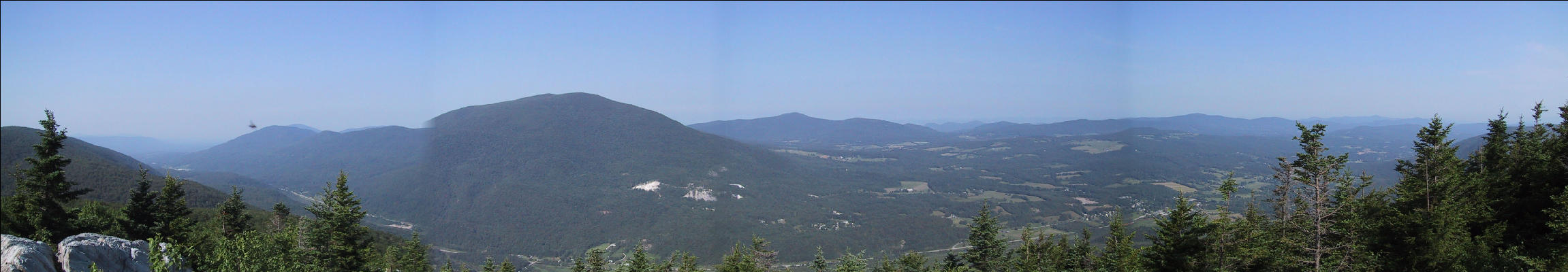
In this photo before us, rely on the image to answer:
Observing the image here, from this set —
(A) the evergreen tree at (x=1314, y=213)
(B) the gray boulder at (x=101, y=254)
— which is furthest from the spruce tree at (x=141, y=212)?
(A) the evergreen tree at (x=1314, y=213)

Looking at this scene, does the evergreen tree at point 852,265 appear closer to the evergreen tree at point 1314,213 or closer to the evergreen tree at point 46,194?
the evergreen tree at point 1314,213

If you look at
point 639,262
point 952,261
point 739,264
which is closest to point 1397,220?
point 952,261

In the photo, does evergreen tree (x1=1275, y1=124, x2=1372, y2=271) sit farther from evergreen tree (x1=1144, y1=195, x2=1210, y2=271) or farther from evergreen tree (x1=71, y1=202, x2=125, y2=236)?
evergreen tree (x1=71, y1=202, x2=125, y2=236)

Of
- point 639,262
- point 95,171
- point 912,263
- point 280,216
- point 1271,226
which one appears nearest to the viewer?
point 1271,226

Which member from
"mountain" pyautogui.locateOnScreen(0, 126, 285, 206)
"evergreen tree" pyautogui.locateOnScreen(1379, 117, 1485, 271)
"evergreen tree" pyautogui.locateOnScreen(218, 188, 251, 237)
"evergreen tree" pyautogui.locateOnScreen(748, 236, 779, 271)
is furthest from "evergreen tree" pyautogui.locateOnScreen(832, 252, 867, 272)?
"mountain" pyautogui.locateOnScreen(0, 126, 285, 206)

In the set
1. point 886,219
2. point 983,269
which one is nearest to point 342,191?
point 983,269

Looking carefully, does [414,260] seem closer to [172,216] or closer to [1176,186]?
[172,216]

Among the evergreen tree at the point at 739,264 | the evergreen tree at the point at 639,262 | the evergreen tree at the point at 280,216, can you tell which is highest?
the evergreen tree at the point at 280,216
